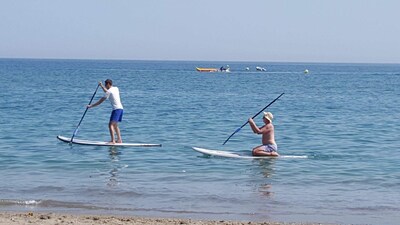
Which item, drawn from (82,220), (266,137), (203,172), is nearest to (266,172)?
(203,172)

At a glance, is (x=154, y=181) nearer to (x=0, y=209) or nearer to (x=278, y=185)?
(x=278, y=185)

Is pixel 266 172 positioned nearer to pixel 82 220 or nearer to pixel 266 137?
pixel 266 137

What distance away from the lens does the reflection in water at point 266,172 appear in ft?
39.9

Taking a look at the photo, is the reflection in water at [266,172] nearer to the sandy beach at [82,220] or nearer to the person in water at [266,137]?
the person in water at [266,137]

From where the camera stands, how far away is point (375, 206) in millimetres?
10984

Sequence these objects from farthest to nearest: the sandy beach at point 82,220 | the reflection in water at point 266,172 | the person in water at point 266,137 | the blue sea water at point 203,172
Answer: the person in water at point 266,137 → the reflection in water at point 266,172 → the blue sea water at point 203,172 → the sandy beach at point 82,220

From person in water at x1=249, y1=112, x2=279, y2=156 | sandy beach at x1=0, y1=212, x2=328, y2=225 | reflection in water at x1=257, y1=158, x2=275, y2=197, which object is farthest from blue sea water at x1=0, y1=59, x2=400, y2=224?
sandy beach at x1=0, y1=212, x2=328, y2=225

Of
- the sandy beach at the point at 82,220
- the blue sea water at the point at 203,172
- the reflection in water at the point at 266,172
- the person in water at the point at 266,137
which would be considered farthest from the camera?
the person in water at the point at 266,137

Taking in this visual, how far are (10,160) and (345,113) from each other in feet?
60.4

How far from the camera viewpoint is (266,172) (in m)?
14.4

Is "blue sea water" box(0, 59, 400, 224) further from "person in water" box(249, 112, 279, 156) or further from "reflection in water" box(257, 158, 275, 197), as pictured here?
"person in water" box(249, 112, 279, 156)

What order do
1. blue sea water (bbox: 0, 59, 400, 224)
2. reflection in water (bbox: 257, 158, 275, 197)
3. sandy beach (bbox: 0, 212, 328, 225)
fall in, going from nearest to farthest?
1. sandy beach (bbox: 0, 212, 328, 225)
2. blue sea water (bbox: 0, 59, 400, 224)
3. reflection in water (bbox: 257, 158, 275, 197)

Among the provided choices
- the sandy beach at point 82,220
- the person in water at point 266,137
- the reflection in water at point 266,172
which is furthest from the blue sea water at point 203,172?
the sandy beach at point 82,220

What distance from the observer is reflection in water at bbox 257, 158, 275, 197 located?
12165mm
